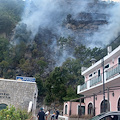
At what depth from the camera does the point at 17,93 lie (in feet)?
72.1

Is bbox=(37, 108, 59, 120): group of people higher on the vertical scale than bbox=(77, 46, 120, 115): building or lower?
Result: lower

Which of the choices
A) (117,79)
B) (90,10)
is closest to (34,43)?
(90,10)

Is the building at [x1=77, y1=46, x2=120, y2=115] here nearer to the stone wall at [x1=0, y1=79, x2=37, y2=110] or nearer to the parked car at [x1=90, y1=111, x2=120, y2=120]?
the parked car at [x1=90, y1=111, x2=120, y2=120]

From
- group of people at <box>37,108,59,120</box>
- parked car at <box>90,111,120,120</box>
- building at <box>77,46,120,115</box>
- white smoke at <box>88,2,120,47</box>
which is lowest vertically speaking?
group of people at <box>37,108,59,120</box>

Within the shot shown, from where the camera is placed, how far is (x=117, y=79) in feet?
47.1

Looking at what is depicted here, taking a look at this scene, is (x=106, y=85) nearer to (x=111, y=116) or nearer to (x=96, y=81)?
(x=96, y=81)

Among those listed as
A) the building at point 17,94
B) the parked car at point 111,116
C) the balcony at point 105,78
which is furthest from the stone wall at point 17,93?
the parked car at point 111,116

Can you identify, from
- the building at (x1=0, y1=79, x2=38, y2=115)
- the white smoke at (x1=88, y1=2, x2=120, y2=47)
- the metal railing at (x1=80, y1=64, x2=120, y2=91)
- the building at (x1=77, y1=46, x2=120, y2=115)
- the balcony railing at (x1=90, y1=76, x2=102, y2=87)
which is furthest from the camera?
the white smoke at (x1=88, y1=2, x2=120, y2=47)

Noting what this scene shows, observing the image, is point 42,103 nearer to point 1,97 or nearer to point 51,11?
point 1,97

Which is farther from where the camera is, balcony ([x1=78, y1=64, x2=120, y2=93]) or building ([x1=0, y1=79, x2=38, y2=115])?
building ([x1=0, y1=79, x2=38, y2=115])

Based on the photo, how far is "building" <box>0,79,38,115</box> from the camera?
21.2 m

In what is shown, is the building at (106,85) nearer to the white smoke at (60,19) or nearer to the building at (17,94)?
the building at (17,94)

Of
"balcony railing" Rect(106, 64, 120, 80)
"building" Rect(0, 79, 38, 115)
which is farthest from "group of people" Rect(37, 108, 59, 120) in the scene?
"balcony railing" Rect(106, 64, 120, 80)

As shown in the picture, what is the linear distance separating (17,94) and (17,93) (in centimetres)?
14
